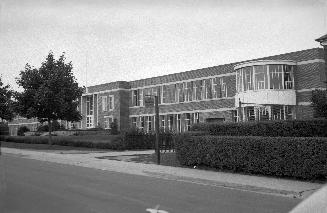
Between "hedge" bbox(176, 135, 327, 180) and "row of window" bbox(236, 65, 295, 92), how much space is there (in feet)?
62.7

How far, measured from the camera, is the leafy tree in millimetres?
26133

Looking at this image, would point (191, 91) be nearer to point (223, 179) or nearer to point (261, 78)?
point (261, 78)

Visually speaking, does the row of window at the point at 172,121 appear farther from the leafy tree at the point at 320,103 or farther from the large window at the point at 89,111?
the leafy tree at the point at 320,103

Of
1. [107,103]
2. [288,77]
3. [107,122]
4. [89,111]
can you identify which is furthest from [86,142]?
[89,111]

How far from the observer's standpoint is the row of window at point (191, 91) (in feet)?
145

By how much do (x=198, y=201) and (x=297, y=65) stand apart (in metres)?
28.7

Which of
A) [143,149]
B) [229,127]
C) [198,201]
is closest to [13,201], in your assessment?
[198,201]

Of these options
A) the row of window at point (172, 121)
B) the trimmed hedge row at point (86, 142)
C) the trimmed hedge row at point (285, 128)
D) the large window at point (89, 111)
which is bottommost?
the trimmed hedge row at point (86, 142)

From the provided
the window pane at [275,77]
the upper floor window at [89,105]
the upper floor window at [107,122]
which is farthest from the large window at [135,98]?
the window pane at [275,77]

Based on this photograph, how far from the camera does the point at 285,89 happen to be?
35.0 m

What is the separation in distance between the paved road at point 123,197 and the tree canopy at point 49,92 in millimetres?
19664

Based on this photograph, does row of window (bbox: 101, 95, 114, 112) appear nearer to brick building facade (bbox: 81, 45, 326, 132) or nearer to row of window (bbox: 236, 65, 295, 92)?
brick building facade (bbox: 81, 45, 326, 132)

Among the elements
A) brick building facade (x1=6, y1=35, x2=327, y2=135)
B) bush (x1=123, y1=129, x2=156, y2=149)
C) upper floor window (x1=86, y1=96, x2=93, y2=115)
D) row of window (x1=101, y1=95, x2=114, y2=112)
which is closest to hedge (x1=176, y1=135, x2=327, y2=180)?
brick building facade (x1=6, y1=35, x2=327, y2=135)

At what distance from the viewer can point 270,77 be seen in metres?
35.0
